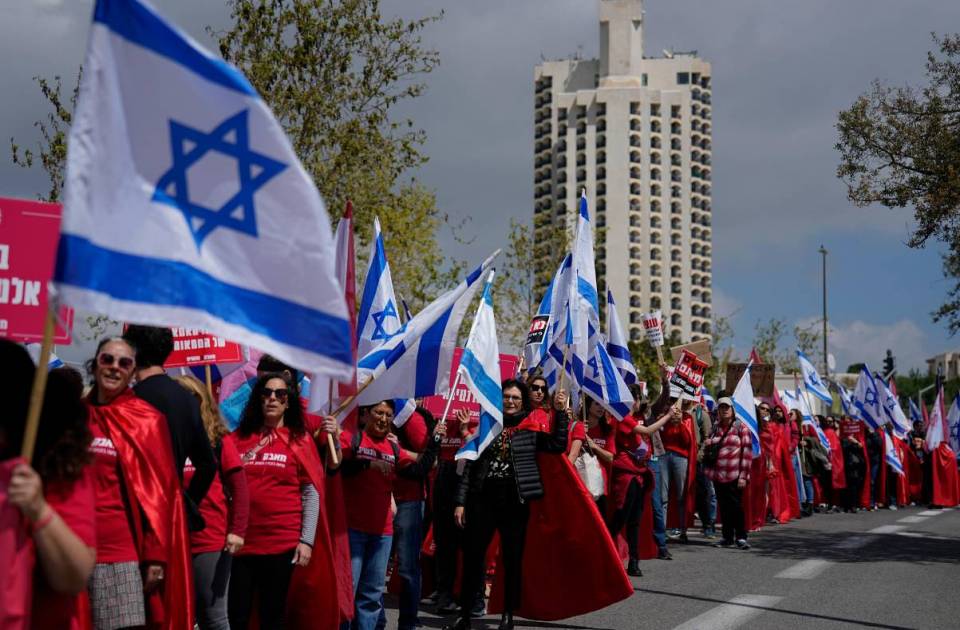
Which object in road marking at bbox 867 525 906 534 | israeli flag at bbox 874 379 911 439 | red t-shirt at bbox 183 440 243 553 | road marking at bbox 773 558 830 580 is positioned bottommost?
road marking at bbox 773 558 830 580

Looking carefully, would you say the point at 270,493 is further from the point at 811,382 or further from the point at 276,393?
the point at 811,382

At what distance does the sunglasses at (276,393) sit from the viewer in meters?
7.08

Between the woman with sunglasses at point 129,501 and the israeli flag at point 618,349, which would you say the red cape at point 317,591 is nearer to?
the woman with sunglasses at point 129,501

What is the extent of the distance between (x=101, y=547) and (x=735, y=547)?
1294cm

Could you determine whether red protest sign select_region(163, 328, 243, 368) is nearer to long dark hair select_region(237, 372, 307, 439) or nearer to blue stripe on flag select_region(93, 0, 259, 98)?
long dark hair select_region(237, 372, 307, 439)

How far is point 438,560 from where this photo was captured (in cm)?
1164

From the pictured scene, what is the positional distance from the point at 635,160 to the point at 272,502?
14626cm

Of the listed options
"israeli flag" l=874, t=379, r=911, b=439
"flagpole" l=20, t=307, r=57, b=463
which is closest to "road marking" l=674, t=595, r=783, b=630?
"flagpole" l=20, t=307, r=57, b=463

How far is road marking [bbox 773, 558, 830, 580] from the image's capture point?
521 inches

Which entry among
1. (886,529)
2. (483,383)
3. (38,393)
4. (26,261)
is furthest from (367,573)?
(886,529)

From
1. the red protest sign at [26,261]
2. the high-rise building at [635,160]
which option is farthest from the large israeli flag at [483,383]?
the high-rise building at [635,160]

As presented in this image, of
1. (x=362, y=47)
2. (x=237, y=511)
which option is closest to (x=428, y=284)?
(x=362, y=47)

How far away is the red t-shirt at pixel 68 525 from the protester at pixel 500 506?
18.5ft

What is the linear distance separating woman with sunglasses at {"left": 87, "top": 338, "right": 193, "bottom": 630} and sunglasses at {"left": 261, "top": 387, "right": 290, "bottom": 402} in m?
1.57
